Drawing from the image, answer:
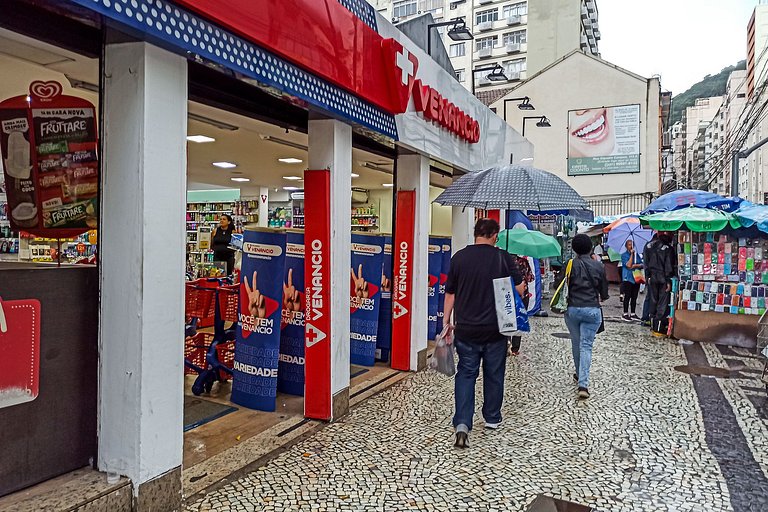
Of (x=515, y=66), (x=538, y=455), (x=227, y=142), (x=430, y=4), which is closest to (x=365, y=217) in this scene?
(x=227, y=142)

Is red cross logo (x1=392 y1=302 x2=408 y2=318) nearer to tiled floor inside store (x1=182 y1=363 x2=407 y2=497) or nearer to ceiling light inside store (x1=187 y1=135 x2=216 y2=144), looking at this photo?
tiled floor inside store (x1=182 y1=363 x2=407 y2=497)

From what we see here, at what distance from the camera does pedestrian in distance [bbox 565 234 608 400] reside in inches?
211

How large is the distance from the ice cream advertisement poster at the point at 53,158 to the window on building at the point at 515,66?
4464cm

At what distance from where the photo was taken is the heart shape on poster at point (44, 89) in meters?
3.07

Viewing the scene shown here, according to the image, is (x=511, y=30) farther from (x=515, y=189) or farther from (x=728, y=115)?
(x=515, y=189)

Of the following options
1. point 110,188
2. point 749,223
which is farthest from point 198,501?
point 749,223

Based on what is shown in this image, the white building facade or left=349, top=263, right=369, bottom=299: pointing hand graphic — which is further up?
the white building facade

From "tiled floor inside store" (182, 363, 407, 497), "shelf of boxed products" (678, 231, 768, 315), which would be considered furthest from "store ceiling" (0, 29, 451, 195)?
"shelf of boxed products" (678, 231, 768, 315)

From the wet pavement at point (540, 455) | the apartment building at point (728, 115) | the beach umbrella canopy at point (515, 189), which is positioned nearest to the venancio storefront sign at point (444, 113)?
the beach umbrella canopy at point (515, 189)

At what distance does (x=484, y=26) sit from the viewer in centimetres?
4491

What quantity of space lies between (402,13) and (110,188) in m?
48.4

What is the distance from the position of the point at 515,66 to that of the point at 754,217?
130ft

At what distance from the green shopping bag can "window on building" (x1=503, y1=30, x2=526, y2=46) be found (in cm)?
4228

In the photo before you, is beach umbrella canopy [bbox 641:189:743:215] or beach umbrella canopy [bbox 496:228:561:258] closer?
beach umbrella canopy [bbox 496:228:561:258]
